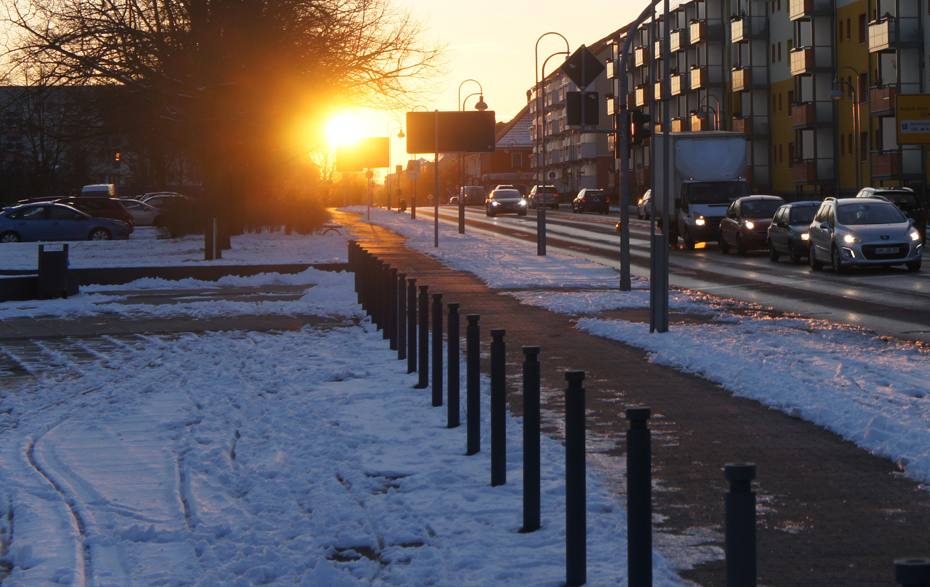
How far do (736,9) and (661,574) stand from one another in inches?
3077

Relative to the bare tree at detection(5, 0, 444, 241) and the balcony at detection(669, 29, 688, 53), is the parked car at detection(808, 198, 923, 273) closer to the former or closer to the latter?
the bare tree at detection(5, 0, 444, 241)

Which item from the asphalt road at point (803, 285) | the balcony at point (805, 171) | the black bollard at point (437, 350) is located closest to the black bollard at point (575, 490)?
the black bollard at point (437, 350)

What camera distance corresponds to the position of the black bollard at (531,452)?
517 cm

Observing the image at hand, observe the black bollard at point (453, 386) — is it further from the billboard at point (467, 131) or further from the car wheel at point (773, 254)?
the billboard at point (467, 131)

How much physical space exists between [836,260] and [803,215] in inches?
164

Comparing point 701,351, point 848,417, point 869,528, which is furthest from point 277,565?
point 701,351

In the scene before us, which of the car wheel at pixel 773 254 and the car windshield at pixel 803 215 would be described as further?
the car wheel at pixel 773 254

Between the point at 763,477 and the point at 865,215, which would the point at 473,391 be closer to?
the point at 763,477

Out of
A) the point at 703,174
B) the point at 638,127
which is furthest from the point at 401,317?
the point at 703,174

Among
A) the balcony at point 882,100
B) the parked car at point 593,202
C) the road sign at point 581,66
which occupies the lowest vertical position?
the parked car at point 593,202

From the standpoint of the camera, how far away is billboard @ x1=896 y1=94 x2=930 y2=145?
45.4 m

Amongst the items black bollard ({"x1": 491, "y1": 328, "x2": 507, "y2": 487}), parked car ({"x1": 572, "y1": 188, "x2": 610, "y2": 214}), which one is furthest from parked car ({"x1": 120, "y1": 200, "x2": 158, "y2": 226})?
black bollard ({"x1": 491, "y1": 328, "x2": 507, "y2": 487})

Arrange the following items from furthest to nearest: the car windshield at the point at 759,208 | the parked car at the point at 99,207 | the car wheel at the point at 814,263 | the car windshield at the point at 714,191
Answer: the parked car at the point at 99,207 → the car windshield at the point at 714,191 → the car windshield at the point at 759,208 → the car wheel at the point at 814,263

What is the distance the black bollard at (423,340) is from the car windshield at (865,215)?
55.3 ft
